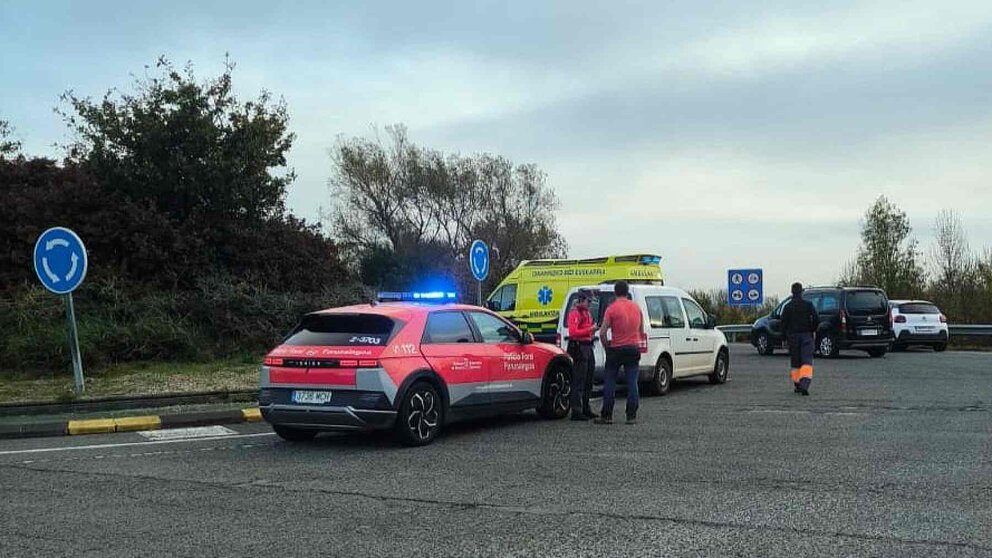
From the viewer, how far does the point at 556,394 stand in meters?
12.4

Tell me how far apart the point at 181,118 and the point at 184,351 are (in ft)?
A: 19.2

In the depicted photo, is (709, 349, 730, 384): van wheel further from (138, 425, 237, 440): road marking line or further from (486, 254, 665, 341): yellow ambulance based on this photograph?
(138, 425, 237, 440): road marking line

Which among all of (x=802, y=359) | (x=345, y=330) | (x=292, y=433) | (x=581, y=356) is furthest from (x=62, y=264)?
(x=802, y=359)

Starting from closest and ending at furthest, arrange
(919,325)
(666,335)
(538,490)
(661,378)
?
1. (538,490)
2. (661,378)
3. (666,335)
4. (919,325)

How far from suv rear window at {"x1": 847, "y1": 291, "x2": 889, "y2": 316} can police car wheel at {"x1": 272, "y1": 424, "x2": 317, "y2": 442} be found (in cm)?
1679

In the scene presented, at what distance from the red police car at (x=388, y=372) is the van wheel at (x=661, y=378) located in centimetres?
439

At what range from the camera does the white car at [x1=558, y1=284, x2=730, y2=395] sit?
14883 millimetres

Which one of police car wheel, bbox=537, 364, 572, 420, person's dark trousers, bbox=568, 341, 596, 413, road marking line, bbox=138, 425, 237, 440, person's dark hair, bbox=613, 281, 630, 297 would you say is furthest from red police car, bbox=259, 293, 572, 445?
person's dark hair, bbox=613, 281, 630, 297

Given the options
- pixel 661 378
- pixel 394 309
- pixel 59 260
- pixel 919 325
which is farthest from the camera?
pixel 919 325

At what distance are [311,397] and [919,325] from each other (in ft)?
72.4

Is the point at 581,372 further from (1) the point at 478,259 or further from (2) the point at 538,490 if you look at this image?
(1) the point at 478,259

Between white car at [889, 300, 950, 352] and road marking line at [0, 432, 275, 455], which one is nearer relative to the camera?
road marking line at [0, 432, 275, 455]

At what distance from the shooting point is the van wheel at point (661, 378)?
1515 cm

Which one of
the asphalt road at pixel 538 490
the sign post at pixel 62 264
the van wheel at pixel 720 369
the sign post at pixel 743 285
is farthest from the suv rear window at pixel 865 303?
the sign post at pixel 62 264
